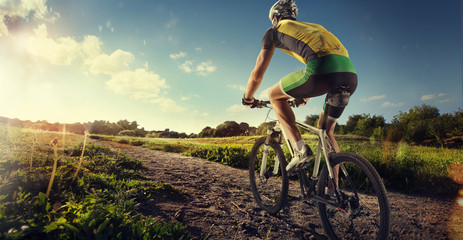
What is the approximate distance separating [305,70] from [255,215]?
214 centimetres

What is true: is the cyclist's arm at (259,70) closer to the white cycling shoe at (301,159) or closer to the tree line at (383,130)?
the white cycling shoe at (301,159)

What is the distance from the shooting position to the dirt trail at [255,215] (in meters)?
2.62

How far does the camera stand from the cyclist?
2404 millimetres

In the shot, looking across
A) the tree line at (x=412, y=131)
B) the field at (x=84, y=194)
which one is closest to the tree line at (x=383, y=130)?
the tree line at (x=412, y=131)

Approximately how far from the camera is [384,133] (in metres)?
23.3

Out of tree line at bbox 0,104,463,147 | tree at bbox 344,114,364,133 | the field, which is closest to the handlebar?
the field

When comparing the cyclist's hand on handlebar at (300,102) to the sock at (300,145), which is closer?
the sock at (300,145)

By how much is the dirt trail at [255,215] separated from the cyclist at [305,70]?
79 centimetres

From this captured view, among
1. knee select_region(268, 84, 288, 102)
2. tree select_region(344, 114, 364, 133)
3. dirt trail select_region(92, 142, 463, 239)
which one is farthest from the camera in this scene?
tree select_region(344, 114, 364, 133)

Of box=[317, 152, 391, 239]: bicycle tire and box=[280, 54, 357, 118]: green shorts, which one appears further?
box=[280, 54, 357, 118]: green shorts

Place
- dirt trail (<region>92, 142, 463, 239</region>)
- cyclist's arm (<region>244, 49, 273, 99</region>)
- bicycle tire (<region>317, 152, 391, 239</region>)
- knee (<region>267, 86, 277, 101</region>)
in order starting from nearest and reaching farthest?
bicycle tire (<region>317, 152, 391, 239</region>), dirt trail (<region>92, 142, 463, 239</region>), cyclist's arm (<region>244, 49, 273, 99</region>), knee (<region>267, 86, 277, 101</region>)

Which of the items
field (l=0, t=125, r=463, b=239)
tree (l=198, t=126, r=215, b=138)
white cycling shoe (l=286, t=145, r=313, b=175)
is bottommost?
field (l=0, t=125, r=463, b=239)

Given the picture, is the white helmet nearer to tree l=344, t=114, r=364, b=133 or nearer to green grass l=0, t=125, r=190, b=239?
green grass l=0, t=125, r=190, b=239

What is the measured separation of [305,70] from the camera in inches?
102
